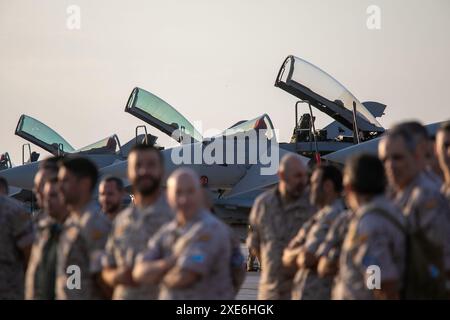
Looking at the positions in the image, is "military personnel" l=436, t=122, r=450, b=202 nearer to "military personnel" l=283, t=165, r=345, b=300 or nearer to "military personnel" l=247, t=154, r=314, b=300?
"military personnel" l=283, t=165, r=345, b=300

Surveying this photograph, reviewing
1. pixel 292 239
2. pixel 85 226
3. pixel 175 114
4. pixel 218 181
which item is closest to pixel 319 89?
pixel 218 181

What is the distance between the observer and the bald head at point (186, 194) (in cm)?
615

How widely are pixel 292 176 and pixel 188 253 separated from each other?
2.84 meters

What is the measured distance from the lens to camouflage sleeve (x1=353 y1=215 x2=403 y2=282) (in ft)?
19.3

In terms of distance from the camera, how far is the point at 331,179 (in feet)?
27.7

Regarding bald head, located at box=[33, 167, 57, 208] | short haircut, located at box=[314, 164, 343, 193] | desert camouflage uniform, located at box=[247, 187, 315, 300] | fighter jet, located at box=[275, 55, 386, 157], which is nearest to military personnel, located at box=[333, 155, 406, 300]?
short haircut, located at box=[314, 164, 343, 193]

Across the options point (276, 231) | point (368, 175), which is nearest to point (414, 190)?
point (368, 175)

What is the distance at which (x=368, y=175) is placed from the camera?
608 cm

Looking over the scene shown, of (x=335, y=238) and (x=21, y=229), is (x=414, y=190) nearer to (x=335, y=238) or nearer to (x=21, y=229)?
(x=335, y=238)

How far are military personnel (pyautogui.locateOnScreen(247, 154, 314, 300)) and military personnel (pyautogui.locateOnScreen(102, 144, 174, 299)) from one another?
197 cm

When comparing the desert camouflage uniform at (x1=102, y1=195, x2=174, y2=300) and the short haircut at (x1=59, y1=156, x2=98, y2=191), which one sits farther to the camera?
the short haircut at (x1=59, y1=156, x2=98, y2=191)

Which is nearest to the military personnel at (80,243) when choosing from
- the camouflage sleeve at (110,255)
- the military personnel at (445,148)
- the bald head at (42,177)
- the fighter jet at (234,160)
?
the camouflage sleeve at (110,255)
